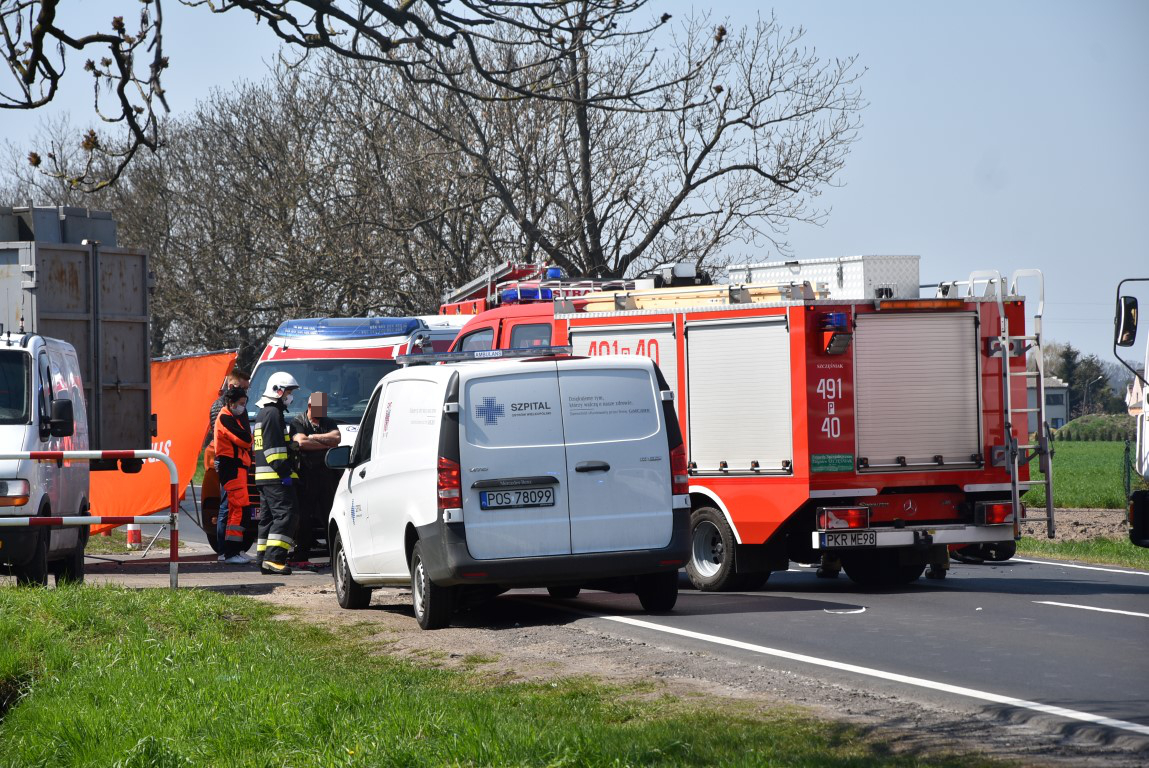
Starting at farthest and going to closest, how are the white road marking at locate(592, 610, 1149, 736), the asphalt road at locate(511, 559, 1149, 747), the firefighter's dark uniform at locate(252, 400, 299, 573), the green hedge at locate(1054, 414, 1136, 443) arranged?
the green hedge at locate(1054, 414, 1136, 443) → the firefighter's dark uniform at locate(252, 400, 299, 573) → the asphalt road at locate(511, 559, 1149, 747) → the white road marking at locate(592, 610, 1149, 736)

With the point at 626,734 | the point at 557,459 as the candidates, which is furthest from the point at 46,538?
the point at 626,734

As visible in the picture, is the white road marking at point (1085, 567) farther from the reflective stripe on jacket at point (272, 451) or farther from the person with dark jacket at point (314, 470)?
the reflective stripe on jacket at point (272, 451)

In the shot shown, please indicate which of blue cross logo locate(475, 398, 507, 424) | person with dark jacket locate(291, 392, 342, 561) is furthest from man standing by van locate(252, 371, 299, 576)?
blue cross logo locate(475, 398, 507, 424)

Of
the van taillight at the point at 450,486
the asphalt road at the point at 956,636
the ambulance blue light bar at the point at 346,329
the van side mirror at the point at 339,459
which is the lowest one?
the asphalt road at the point at 956,636

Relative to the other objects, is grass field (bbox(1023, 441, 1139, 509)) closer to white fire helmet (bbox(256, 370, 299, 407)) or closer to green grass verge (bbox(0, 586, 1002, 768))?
green grass verge (bbox(0, 586, 1002, 768))

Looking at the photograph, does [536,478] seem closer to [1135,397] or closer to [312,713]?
[312,713]

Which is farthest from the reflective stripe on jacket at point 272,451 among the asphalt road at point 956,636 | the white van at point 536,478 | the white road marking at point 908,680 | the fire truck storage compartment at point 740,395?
the white road marking at point 908,680

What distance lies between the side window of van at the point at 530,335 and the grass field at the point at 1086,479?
5405mm

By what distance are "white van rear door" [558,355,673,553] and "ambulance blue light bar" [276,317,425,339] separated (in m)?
7.57

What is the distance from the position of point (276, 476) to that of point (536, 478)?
5.12m

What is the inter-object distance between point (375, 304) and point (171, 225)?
1538cm

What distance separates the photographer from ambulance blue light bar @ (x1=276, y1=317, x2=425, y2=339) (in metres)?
18.0

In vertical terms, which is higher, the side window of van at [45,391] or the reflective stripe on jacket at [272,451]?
the side window of van at [45,391]

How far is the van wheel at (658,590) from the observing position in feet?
37.2
